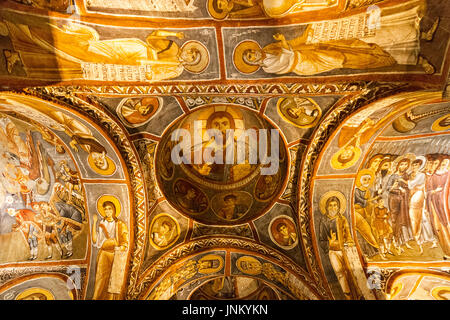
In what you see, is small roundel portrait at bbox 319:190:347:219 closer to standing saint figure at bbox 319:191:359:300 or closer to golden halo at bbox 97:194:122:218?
standing saint figure at bbox 319:191:359:300

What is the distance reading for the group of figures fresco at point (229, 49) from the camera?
6.00 m

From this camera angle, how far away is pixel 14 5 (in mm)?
5738

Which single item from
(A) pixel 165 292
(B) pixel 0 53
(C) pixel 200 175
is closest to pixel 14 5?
(B) pixel 0 53

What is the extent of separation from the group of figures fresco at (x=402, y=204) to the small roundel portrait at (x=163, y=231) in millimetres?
4625

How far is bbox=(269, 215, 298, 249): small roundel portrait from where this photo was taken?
31.6ft

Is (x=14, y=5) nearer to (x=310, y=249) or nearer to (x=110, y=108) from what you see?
(x=110, y=108)

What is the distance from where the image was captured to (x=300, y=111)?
27.1 feet

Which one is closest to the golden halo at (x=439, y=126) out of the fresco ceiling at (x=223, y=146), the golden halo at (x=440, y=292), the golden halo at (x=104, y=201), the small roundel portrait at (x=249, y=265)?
the fresco ceiling at (x=223, y=146)

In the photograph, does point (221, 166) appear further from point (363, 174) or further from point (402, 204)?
point (402, 204)

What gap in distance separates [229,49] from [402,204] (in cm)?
552

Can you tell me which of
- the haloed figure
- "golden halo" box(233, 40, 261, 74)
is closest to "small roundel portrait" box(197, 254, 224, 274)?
the haloed figure

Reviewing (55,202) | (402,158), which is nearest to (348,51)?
(402,158)

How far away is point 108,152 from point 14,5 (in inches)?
146

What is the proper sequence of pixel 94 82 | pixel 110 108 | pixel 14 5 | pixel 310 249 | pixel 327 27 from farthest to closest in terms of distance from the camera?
pixel 310 249 → pixel 110 108 → pixel 94 82 → pixel 327 27 → pixel 14 5
